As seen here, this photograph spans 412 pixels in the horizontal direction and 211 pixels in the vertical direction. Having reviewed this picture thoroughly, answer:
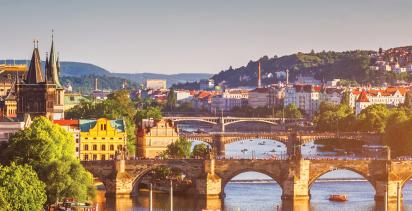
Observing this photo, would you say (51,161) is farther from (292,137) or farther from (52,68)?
(292,137)

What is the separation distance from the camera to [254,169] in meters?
79.8

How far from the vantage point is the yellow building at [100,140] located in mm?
86750

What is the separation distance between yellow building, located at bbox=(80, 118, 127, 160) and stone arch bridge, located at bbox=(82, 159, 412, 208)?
6918 millimetres

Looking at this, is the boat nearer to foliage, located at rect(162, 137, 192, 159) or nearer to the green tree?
foliage, located at rect(162, 137, 192, 159)

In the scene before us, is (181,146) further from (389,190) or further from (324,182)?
(389,190)

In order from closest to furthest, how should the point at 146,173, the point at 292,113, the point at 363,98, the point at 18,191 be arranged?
the point at 18,191 → the point at 146,173 → the point at 363,98 → the point at 292,113

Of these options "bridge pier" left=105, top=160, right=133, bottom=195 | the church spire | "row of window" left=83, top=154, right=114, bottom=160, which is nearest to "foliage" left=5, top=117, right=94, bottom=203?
"bridge pier" left=105, top=160, right=133, bottom=195

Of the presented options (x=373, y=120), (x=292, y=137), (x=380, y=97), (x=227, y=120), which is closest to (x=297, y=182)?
(x=292, y=137)

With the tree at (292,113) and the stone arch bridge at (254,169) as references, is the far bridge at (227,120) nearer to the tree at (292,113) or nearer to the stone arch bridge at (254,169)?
the tree at (292,113)

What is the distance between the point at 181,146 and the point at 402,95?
366ft

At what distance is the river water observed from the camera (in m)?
73.9

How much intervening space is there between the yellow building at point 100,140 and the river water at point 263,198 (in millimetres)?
7451

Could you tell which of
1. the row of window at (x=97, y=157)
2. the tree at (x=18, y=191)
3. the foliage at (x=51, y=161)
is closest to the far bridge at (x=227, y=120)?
the row of window at (x=97, y=157)

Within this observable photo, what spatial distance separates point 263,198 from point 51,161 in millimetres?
16727
